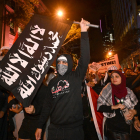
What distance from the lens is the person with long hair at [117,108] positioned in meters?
2.71

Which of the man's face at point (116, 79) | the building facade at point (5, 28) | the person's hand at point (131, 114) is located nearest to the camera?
the person's hand at point (131, 114)

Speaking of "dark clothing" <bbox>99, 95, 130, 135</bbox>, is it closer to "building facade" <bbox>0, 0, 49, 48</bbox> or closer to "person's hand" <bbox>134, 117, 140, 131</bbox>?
"person's hand" <bbox>134, 117, 140, 131</bbox>

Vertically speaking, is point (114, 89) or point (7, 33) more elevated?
point (7, 33)

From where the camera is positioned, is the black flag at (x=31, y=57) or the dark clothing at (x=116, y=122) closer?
the black flag at (x=31, y=57)

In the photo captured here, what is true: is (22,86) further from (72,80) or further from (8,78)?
(72,80)

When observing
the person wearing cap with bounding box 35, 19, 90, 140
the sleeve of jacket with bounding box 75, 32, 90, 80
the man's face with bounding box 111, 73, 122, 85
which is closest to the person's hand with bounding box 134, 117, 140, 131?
the man's face with bounding box 111, 73, 122, 85

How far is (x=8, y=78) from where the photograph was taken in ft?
7.34

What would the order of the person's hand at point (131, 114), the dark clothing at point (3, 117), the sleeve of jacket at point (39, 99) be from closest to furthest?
the person's hand at point (131, 114), the sleeve of jacket at point (39, 99), the dark clothing at point (3, 117)

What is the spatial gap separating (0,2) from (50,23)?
1470 centimetres

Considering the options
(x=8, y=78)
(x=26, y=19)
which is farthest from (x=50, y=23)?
(x=26, y=19)

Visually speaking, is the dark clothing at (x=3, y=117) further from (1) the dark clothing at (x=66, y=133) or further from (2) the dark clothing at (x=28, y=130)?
(1) the dark clothing at (x=66, y=133)

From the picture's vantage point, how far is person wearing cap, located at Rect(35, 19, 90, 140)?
2.09m

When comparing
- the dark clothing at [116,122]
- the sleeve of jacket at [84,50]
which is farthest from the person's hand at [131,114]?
the sleeve of jacket at [84,50]

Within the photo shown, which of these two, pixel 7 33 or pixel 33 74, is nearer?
pixel 33 74
